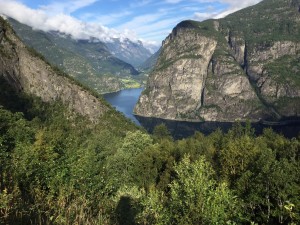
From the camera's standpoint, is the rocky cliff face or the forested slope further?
the rocky cliff face

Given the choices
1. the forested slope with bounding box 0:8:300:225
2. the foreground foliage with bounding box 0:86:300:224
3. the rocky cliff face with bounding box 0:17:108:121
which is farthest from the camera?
the rocky cliff face with bounding box 0:17:108:121

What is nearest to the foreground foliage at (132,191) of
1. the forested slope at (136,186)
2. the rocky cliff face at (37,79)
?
the forested slope at (136,186)

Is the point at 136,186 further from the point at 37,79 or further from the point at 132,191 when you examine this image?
the point at 37,79

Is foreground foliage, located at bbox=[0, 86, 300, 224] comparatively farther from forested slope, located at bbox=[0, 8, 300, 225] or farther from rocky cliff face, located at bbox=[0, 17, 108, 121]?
rocky cliff face, located at bbox=[0, 17, 108, 121]

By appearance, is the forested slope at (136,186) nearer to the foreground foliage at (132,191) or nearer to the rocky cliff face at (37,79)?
the foreground foliage at (132,191)

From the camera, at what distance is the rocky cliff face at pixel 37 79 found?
157875mm

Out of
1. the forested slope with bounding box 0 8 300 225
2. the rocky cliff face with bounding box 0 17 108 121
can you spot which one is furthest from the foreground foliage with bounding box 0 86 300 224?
the rocky cliff face with bounding box 0 17 108 121

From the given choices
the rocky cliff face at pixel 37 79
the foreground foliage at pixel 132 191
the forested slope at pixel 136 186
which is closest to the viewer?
the foreground foliage at pixel 132 191

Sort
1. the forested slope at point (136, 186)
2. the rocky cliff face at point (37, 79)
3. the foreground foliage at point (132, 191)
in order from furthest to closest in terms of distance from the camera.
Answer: the rocky cliff face at point (37, 79)
the forested slope at point (136, 186)
the foreground foliage at point (132, 191)

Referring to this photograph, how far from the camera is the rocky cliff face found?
6216 inches

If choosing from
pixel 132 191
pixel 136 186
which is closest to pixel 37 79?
pixel 136 186

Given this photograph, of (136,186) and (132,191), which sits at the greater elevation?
(132,191)

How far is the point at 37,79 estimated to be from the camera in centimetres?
17100

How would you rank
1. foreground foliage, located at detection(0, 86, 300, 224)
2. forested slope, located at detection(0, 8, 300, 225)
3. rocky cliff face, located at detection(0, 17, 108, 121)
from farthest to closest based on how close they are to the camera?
rocky cliff face, located at detection(0, 17, 108, 121) → forested slope, located at detection(0, 8, 300, 225) → foreground foliage, located at detection(0, 86, 300, 224)
